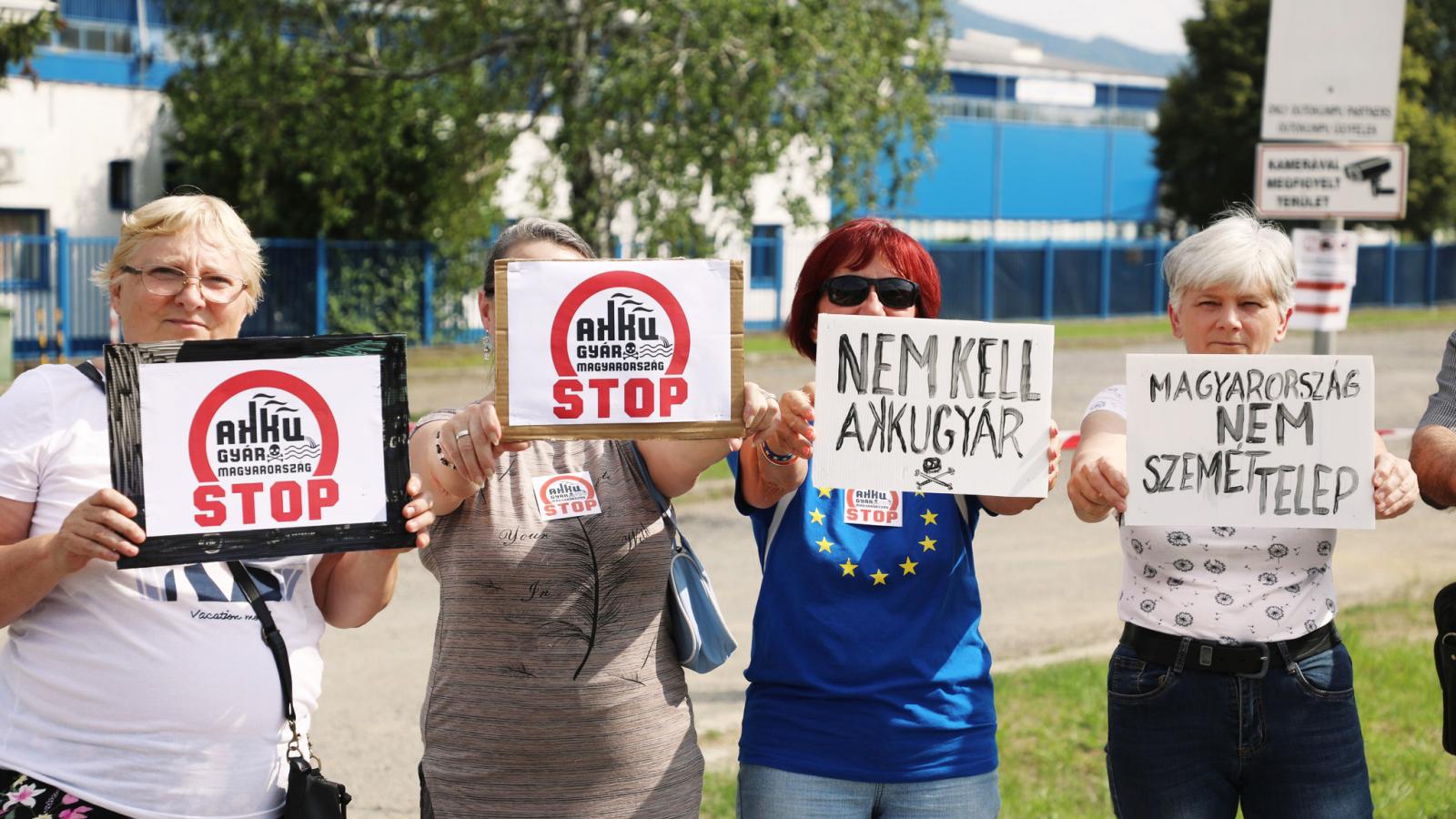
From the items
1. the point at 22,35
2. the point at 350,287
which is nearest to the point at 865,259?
the point at 22,35

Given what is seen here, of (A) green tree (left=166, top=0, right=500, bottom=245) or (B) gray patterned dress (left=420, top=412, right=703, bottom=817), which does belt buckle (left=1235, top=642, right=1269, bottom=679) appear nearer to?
(B) gray patterned dress (left=420, top=412, right=703, bottom=817)

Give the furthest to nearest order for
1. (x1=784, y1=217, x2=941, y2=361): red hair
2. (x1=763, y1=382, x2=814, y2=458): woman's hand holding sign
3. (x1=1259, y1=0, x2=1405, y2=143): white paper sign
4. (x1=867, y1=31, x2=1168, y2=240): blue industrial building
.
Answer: (x1=867, y1=31, x2=1168, y2=240): blue industrial building < (x1=1259, y1=0, x2=1405, y2=143): white paper sign < (x1=784, y1=217, x2=941, y2=361): red hair < (x1=763, y1=382, x2=814, y2=458): woman's hand holding sign

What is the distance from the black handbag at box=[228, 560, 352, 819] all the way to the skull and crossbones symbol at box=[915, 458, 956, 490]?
1.33 meters

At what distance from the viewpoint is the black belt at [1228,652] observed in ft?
10.3

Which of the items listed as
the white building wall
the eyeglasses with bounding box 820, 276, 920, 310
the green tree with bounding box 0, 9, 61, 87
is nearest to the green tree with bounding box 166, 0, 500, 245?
the white building wall

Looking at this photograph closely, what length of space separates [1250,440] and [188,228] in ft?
7.44

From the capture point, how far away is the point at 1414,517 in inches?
428

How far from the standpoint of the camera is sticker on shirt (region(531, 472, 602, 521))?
10.1 feet

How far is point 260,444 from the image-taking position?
2.77m

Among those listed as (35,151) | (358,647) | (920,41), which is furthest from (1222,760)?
(35,151)

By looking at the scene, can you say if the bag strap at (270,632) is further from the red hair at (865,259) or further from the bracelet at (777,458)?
the red hair at (865,259)

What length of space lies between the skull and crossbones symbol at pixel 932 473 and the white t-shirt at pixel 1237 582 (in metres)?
0.53

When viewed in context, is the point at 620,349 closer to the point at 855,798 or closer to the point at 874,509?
the point at 874,509

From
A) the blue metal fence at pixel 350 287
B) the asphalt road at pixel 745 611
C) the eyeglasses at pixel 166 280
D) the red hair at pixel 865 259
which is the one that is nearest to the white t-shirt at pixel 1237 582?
the red hair at pixel 865 259
